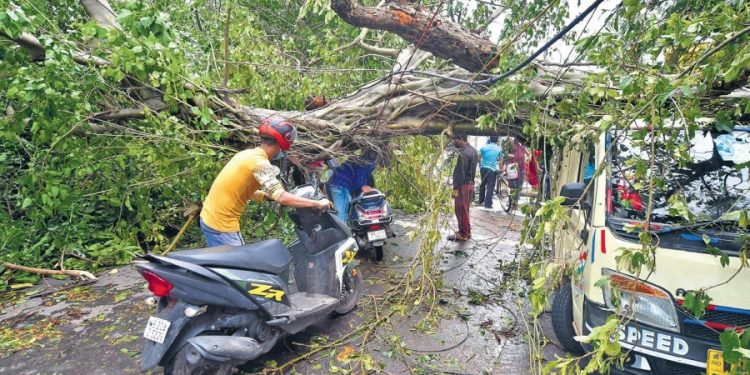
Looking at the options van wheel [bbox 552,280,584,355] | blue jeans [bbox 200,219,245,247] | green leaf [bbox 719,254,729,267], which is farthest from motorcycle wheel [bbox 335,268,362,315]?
green leaf [bbox 719,254,729,267]

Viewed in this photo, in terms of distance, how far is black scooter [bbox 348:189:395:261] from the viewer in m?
5.09

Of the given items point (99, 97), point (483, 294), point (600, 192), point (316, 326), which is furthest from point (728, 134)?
point (99, 97)

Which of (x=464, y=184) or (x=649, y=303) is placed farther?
(x=464, y=184)

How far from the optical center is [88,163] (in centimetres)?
414

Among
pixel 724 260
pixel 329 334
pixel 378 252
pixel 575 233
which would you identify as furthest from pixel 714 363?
pixel 378 252

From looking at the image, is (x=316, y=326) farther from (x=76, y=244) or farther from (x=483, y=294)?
(x=76, y=244)

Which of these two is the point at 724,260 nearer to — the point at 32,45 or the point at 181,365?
the point at 181,365

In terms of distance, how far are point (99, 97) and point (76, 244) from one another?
2.31 meters

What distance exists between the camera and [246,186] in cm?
301

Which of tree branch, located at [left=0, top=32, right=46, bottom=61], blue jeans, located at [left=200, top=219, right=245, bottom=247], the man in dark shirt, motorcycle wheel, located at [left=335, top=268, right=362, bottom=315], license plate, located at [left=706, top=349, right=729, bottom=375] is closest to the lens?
license plate, located at [left=706, top=349, right=729, bottom=375]

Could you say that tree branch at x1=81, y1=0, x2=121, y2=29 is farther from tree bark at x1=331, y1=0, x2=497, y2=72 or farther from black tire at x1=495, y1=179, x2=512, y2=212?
black tire at x1=495, y1=179, x2=512, y2=212

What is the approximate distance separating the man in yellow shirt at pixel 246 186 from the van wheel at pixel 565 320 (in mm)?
2017

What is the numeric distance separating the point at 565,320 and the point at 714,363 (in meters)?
1.08

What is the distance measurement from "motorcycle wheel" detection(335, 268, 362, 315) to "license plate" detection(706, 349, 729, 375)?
8.38 feet
